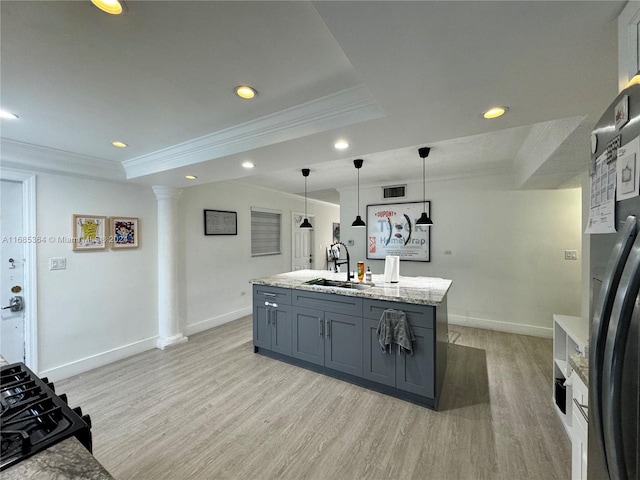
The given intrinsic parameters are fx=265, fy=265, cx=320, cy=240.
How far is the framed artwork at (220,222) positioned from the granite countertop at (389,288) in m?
1.65

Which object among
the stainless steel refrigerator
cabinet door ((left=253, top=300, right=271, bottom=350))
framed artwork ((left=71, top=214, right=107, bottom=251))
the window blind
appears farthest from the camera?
the window blind

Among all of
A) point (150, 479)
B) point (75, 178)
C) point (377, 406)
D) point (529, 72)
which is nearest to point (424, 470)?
point (377, 406)

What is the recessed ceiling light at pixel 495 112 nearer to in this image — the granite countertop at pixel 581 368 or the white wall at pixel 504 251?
the granite countertop at pixel 581 368

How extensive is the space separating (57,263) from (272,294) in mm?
2323

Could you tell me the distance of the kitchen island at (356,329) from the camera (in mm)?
2295

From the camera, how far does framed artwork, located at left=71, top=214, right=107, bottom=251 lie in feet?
9.80

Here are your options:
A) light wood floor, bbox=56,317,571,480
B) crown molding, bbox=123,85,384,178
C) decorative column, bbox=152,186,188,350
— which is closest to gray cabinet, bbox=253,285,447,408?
light wood floor, bbox=56,317,571,480

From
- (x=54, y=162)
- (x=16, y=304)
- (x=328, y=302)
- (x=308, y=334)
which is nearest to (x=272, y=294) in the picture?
(x=308, y=334)

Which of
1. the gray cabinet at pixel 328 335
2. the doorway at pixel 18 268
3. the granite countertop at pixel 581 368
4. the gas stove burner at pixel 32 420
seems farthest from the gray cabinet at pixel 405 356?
the doorway at pixel 18 268

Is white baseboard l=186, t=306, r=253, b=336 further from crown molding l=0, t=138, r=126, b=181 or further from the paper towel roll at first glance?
the paper towel roll

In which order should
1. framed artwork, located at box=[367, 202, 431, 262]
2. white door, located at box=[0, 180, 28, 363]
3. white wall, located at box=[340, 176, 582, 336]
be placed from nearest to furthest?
white door, located at box=[0, 180, 28, 363]
white wall, located at box=[340, 176, 582, 336]
framed artwork, located at box=[367, 202, 431, 262]

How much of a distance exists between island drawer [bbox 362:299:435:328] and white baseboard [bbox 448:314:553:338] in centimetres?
262

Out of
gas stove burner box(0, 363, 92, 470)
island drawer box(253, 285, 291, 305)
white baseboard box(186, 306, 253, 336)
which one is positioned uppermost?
gas stove burner box(0, 363, 92, 470)

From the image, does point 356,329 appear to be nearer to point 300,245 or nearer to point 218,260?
point 218,260
